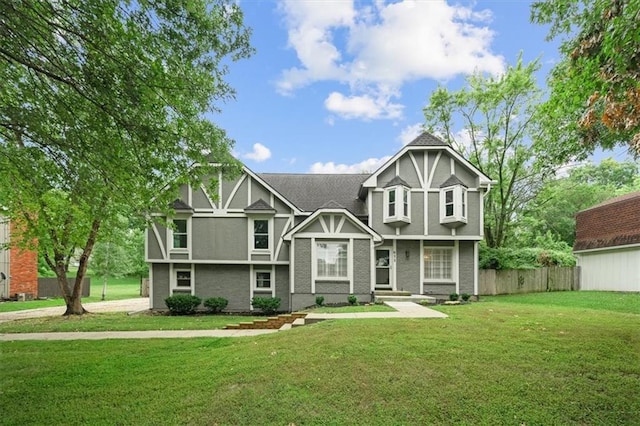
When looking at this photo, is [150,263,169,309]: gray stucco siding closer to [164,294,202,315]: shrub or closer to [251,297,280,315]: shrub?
[164,294,202,315]: shrub

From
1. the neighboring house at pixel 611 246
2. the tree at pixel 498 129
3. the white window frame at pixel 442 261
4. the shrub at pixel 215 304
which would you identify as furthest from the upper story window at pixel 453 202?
the shrub at pixel 215 304

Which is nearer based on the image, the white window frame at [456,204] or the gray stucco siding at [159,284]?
the white window frame at [456,204]

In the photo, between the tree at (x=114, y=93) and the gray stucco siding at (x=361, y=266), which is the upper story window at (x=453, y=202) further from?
the tree at (x=114, y=93)

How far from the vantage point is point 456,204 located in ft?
56.7

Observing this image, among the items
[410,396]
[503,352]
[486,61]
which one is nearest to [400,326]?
[503,352]

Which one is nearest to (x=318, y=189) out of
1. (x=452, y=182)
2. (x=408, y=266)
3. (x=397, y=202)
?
(x=397, y=202)

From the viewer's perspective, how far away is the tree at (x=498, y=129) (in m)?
22.6

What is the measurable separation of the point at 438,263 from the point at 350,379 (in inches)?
543

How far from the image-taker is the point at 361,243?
15.7 metres

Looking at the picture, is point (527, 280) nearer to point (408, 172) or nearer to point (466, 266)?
point (466, 266)

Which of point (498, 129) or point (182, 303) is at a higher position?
point (498, 129)

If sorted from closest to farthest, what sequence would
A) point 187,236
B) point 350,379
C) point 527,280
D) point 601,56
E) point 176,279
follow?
point 350,379 → point 601,56 → point 187,236 → point 176,279 → point 527,280

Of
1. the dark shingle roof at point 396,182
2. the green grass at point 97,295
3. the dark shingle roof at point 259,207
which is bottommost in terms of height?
the green grass at point 97,295

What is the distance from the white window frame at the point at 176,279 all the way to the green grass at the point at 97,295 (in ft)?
28.4
